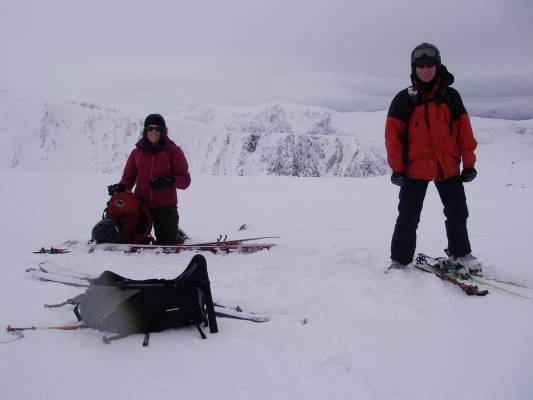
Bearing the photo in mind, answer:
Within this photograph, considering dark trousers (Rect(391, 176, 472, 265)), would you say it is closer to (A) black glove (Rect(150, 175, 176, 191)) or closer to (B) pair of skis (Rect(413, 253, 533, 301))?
(B) pair of skis (Rect(413, 253, 533, 301))

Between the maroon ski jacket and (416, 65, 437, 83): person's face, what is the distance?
3.19 metres

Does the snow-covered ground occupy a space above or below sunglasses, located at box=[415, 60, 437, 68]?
below

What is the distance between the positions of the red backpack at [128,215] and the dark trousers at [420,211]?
333 cm

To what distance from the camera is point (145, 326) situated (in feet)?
9.76

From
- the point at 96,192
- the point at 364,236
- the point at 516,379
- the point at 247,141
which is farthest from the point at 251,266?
the point at 247,141

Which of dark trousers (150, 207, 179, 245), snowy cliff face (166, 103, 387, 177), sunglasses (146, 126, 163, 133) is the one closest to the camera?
sunglasses (146, 126, 163, 133)

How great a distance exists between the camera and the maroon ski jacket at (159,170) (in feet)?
19.4

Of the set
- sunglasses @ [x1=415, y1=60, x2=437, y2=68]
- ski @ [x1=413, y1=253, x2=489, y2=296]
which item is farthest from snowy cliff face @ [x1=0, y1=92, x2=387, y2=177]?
sunglasses @ [x1=415, y1=60, x2=437, y2=68]

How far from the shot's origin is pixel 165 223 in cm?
598

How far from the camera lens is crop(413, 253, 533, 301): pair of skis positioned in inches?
148

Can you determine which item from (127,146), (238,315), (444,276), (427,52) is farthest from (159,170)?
(127,146)

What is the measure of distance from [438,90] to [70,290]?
390 centimetres

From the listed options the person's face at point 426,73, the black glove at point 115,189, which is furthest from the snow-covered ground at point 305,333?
the person's face at point 426,73

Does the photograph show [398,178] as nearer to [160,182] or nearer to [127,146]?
[160,182]
